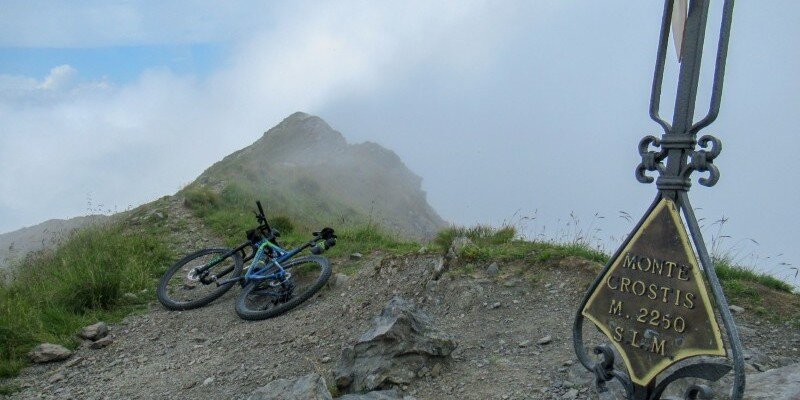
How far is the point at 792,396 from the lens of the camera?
357cm

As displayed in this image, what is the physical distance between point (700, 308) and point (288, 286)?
588 centimetres

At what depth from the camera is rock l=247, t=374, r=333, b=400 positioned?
457 centimetres

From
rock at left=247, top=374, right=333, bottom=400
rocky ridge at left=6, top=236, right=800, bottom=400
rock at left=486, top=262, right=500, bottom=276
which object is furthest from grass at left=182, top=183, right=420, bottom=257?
rock at left=247, top=374, right=333, bottom=400

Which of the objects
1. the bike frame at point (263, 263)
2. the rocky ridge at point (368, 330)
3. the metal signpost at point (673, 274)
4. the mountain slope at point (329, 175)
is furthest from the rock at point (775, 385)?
the mountain slope at point (329, 175)

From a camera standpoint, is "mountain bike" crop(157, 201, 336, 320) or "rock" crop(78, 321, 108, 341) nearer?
"rock" crop(78, 321, 108, 341)

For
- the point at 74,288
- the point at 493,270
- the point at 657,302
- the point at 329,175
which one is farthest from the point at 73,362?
the point at 329,175

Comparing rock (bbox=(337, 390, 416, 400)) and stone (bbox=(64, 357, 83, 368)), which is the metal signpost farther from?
stone (bbox=(64, 357, 83, 368))

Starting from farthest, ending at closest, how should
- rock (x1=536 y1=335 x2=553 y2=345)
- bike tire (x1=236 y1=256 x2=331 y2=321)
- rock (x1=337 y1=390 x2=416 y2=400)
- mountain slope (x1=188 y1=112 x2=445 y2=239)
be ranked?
1. mountain slope (x1=188 y1=112 x2=445 y2=239)
2. bike tire (x1=236 y1=256 x2=331 y2=321)
3. rock (x1=536 y1=335 x2=553 y2=345)
4. rock (x1=337 y1=390 x2=416 y2=400)

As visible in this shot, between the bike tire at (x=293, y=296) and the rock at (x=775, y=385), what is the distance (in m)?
5.14

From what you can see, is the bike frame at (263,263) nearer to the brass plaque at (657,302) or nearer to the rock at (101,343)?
the rock at (101,343)

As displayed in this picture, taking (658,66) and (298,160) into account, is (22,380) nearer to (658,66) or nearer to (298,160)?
(658,66)

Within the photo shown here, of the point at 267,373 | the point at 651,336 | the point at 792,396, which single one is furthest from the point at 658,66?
the point at 267,373

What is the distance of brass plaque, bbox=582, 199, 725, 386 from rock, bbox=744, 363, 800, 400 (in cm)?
82

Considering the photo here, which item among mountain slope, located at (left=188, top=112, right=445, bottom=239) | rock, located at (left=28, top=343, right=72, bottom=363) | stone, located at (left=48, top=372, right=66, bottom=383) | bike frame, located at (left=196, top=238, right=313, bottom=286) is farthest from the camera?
mountain slope, located at (left=188, top=112, right=445, bottom=239)
